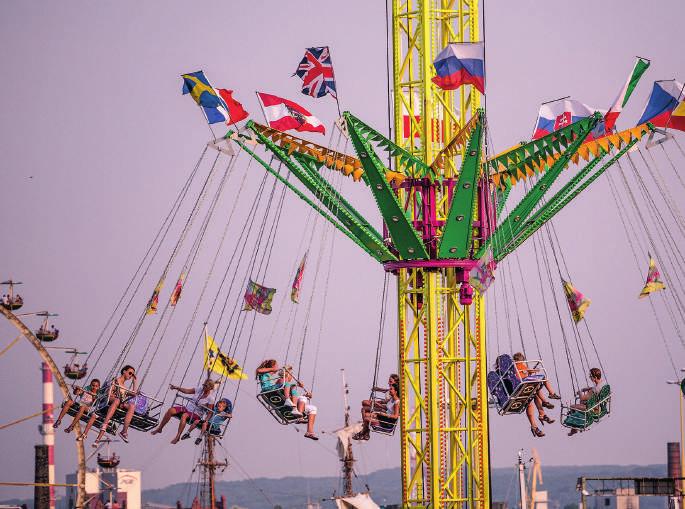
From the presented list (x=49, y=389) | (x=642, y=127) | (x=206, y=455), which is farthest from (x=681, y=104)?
(x=49, y=389)

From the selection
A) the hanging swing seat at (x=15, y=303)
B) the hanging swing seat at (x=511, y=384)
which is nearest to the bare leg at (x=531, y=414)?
the hanging swing seat at (x=511, y=384)

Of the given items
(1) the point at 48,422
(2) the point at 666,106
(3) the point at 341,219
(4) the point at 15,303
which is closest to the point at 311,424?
(3) the point at 341,219

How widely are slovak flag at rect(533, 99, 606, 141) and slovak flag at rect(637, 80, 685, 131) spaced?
1.46 m

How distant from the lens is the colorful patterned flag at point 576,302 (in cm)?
4609

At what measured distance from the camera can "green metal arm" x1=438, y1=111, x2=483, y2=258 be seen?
4181 centimetres

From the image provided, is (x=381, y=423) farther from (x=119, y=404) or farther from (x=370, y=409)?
(x=119, y=404)

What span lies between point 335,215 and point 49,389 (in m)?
50.2

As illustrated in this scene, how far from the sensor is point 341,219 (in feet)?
148

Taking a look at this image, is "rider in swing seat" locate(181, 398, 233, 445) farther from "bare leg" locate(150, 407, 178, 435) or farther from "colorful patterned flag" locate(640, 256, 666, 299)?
"colorful patterned flag" locate(640, 256, 666, 299)

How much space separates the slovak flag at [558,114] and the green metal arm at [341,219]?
19.2 ft

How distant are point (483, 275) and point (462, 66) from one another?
5.20 m

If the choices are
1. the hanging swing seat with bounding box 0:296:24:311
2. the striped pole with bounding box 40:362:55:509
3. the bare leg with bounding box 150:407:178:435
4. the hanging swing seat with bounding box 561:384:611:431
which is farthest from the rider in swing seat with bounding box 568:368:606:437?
the striped pole with bounding box 40:362:55:509

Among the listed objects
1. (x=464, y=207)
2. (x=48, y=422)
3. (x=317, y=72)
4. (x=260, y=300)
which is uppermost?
(x=317, y=72)

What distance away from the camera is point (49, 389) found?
92062mm
